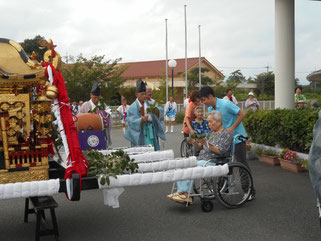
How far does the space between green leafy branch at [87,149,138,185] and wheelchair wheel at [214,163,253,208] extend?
1.61 meters

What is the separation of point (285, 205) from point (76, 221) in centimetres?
324

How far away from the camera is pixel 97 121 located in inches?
248

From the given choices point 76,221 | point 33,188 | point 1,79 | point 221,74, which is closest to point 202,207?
point 76,221

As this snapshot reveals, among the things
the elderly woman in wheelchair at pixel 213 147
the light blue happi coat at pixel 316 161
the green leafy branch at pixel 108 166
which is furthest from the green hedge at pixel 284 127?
the light blue happi coat at pixel 316 161

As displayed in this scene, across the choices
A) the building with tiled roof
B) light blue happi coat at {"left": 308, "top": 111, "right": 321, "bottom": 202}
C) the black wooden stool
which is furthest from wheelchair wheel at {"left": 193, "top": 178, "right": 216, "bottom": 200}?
the building with tiled roof

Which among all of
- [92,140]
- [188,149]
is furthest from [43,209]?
[188,149]

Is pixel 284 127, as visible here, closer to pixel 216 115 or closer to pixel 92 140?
pixel 216 115

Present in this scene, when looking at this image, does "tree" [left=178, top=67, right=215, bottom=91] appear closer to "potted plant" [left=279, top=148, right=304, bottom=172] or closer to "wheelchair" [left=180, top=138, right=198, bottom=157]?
"wheelchair" [left=180, top=138, right=198, bottom=157]

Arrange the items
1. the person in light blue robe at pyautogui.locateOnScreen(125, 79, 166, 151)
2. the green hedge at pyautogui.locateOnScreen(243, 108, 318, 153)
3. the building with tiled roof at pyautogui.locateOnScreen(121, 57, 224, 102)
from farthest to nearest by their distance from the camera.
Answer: the building with tiled roof at pyautogui.locateOnScreen(121, 57, 224, 102) < the green hedge at pyautogui.locateOnScreen(243, 108, 318, 153) < the person in light blue robe at pyautogui.locateOnScreen(125, 79, 166, 151)

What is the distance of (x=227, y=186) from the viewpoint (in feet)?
19.6

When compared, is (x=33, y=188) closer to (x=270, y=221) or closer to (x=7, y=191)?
(x=7, y=191)

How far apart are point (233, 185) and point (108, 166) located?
7.48ft

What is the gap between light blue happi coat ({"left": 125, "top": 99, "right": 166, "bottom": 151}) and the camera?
7344mm

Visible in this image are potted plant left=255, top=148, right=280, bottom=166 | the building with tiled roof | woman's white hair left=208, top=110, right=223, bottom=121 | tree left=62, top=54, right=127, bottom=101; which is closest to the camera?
woman's white hair left=208, top=110, right=223, bottom=121
